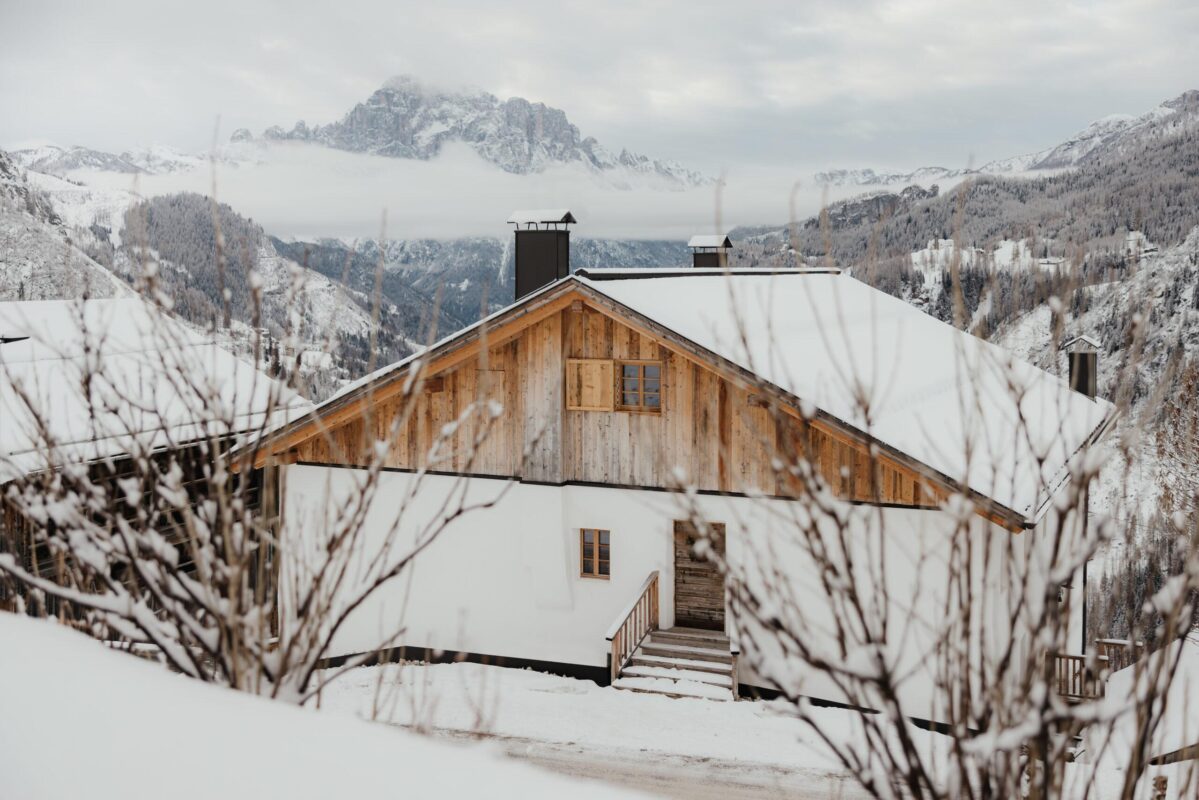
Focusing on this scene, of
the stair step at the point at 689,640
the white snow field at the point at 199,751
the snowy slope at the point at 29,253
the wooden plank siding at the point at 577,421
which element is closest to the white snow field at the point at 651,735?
the stair step at the point at 689,640

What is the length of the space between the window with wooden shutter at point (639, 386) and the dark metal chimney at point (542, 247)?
5801 millimetres

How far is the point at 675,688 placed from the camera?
1463 cm

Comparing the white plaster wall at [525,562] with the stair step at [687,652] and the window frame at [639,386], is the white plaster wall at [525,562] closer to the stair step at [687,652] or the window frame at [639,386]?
the stair step at [687,652]

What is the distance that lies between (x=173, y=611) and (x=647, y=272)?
1921 cm

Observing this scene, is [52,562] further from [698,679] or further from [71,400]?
[698,679]

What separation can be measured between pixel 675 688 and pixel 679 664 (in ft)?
1.43

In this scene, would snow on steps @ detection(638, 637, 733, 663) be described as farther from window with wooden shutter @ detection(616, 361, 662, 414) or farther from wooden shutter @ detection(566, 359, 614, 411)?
wooden shutter @ detection(566, 359, 614, 411)

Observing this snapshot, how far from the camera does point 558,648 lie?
16.2m

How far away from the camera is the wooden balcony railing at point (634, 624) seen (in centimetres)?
1470

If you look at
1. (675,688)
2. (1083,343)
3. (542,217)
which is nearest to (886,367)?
(1083,343)

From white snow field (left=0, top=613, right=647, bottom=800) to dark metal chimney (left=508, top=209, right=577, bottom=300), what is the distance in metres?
17.6

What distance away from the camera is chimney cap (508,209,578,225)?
21078mm

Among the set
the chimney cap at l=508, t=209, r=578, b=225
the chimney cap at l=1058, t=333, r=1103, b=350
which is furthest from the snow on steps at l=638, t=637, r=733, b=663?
the chimney cap at l=1058, t=333, r=1103, b=350

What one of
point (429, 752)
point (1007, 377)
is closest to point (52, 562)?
point (429, 752)
